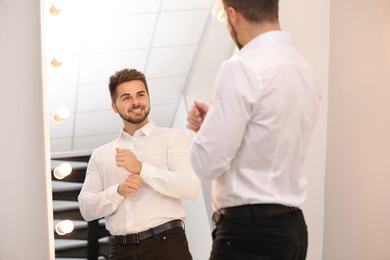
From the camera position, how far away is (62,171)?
8.55 ft

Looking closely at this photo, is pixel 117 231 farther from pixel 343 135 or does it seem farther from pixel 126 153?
pixel 343 135

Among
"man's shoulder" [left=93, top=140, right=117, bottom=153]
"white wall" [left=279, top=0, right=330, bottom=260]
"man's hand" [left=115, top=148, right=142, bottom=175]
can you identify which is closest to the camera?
"man's hand" [left=115, top=148, right=142, bottom=175]

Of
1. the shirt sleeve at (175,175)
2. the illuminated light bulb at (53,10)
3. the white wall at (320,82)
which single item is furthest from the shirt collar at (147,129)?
the white wall at (320,82)

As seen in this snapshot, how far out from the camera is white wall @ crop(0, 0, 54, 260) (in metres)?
2.43

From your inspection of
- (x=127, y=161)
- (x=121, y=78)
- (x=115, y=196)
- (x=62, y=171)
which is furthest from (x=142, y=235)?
(x=121, y=78)

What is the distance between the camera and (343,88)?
8.70 feet

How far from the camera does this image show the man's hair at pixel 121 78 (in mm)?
2720

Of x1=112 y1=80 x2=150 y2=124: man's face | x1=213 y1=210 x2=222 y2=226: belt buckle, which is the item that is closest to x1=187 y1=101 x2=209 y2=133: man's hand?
x1=213 y1=210 x2=222 y2=226: belt buckle

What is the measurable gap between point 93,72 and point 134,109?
313 millimetres

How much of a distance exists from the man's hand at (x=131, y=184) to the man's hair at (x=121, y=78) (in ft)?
1.58

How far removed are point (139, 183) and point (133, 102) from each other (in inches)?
17.3

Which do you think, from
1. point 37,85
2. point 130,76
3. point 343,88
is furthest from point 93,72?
point 343,88

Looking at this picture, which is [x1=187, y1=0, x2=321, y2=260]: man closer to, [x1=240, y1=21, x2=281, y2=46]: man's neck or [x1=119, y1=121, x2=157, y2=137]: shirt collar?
[x1=240, y1=21, x2=281, y2=46]: man's neck

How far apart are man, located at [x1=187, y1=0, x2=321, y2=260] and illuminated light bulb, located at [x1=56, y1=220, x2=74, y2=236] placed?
1162 millimetres
